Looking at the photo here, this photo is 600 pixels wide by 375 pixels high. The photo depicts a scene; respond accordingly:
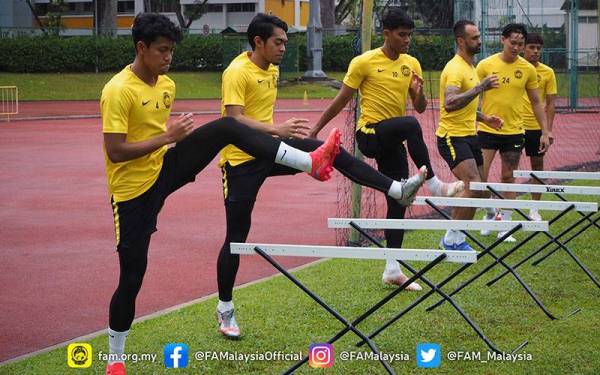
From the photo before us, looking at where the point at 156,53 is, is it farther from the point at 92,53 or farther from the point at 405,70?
the point at 92,53

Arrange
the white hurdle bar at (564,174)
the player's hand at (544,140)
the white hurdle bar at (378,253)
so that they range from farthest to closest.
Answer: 1. the player's hand at (544,140)
2. the white hurdle bar at (564,174)
3. the white hurdle bar at (378,253)

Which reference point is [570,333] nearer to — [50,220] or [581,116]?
[50,220]

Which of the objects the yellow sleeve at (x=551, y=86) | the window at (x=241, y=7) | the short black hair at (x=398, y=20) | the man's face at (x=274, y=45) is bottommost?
the yellow sleeve at (x=551, y=86)

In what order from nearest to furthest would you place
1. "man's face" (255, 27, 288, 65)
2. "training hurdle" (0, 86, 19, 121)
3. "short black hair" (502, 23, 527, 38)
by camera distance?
1. "man's face" (255, 27, 288, 65)
2. "short black hair" (502, 23, 527, 38)
3. "training hurdle" (0, 86, 19, 121)

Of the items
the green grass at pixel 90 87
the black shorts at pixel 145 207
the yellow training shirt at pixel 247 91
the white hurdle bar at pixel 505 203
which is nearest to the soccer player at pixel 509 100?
the white hurdle bar at pixel 505 203

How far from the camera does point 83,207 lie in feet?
42.9

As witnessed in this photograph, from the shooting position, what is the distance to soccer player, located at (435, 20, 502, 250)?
29.7 ft

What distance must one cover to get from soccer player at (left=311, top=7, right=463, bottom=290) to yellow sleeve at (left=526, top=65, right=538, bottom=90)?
2596 mm

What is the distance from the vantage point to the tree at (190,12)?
66.1 metres

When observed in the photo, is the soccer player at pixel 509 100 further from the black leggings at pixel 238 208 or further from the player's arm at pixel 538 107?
the black leggings at pixel 238 208

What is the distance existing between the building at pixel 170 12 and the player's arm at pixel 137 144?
5749 cm

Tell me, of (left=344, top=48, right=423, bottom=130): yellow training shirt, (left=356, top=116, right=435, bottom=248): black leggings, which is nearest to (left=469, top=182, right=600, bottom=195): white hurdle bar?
(left=356, top=116, right=435, bottom=248): black leggings

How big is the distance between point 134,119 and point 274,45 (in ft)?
4.87

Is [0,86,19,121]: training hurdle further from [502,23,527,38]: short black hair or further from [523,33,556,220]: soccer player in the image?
[502,23,527,38]: short black hair
